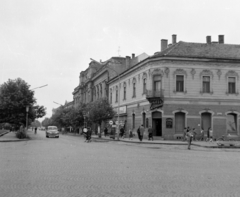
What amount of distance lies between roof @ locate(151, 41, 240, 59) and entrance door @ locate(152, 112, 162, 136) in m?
7.00

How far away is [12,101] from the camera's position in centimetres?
4106

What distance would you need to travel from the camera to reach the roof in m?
39.0

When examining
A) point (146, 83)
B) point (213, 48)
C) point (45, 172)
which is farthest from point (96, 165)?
point (213, 48)

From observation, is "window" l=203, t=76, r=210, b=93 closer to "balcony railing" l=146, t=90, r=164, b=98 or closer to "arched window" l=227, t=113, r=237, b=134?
"arched window" l=227, t=113, r=237, b=134

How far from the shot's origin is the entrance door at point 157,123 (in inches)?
1538

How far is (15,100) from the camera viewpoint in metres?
41.4

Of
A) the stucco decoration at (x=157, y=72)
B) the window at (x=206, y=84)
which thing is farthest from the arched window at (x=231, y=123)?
the stucco decoration at (x=157, y=72)

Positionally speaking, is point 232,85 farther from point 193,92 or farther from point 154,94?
point 154,94

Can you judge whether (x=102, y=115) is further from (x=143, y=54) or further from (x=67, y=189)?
(x=67, y=189)

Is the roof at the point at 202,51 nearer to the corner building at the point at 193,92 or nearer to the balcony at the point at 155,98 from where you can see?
the corner building at the point at 193,92

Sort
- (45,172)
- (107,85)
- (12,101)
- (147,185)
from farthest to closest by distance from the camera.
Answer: (107,85)
(12,101)
(45,172)
(147,185)

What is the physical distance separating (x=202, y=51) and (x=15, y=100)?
2397 cm

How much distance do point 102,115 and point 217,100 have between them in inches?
655

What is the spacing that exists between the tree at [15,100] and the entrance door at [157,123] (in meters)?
15.8
